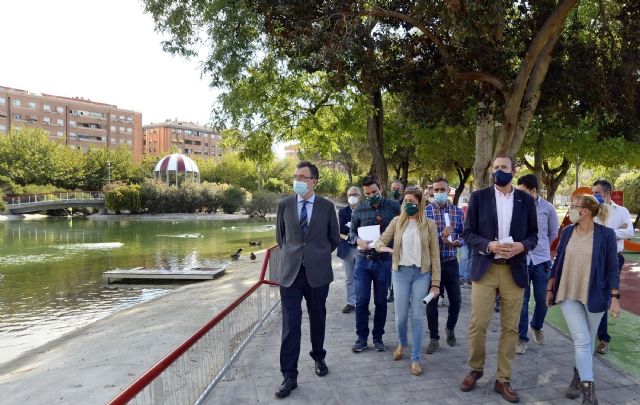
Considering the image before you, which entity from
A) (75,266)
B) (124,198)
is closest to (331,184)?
(124,198)

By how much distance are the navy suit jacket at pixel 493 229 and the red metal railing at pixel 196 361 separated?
8.04 feet

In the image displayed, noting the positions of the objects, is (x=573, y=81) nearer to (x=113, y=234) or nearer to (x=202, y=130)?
(x=113, y=234)

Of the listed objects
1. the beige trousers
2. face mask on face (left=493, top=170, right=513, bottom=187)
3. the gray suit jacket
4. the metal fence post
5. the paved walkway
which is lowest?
the paved walkway

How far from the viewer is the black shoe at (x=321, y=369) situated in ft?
16.0

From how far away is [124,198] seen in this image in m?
54.2

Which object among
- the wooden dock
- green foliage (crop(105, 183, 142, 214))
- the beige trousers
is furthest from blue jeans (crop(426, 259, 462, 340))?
green foliage (crop(105, 183, 142, 214))

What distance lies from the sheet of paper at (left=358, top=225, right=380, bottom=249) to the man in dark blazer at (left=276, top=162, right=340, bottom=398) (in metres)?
0.78

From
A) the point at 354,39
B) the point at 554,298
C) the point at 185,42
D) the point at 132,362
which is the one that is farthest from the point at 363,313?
the point at 185,42

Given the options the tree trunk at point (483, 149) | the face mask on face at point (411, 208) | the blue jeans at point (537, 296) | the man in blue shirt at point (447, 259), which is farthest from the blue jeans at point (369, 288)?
the tree trunk at point (483, 149)

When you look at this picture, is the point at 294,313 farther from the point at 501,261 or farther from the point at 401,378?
the point at 501,261

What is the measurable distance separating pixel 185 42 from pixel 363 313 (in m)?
11.1

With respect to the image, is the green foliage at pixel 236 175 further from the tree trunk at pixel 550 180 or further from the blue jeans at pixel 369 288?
the blue jeans at pixel 369 288

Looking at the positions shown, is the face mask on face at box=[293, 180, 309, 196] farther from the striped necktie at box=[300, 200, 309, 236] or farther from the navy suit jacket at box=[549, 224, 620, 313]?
the navy suit jacket at box=[549, 224, 620, 313]

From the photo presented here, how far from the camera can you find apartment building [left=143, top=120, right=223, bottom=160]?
124750 mm
